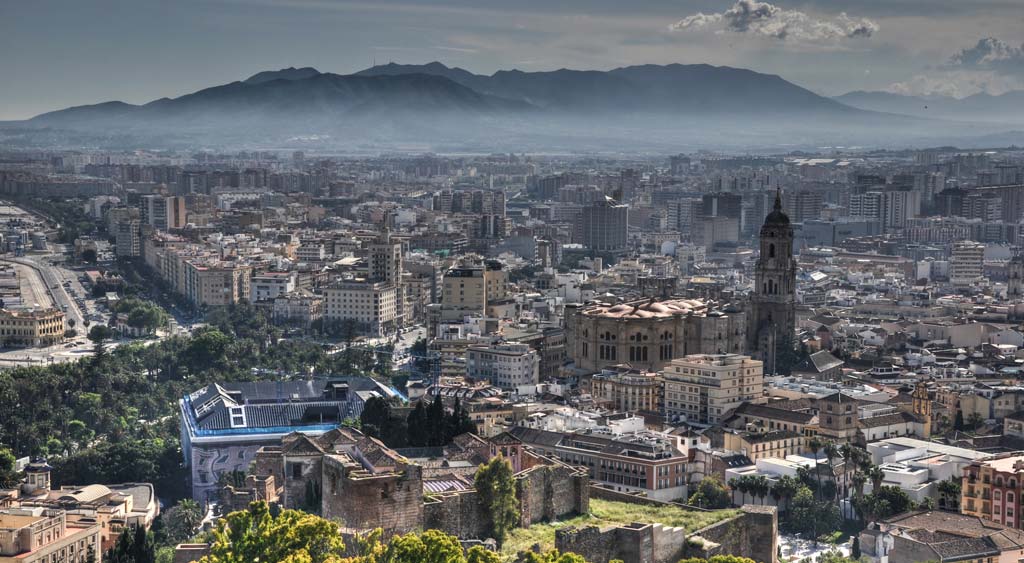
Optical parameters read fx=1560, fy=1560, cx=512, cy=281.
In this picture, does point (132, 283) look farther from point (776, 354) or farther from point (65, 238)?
point (776, 354)

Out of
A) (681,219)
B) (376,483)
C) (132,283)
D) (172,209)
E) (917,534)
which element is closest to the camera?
(376,483)

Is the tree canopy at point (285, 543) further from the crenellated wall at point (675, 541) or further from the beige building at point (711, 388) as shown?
the beige building at point (711, 388)

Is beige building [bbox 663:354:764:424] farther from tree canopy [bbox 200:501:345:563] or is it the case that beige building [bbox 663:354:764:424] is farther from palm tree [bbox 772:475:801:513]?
tree canopy [bbox 200:501:345:563]

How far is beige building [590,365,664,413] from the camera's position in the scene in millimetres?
32750

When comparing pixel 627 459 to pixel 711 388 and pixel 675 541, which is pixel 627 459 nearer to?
pixel 675 541

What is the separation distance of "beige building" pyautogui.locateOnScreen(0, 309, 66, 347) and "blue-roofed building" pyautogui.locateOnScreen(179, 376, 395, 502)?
15909 millimetres

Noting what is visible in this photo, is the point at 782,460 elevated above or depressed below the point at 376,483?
below

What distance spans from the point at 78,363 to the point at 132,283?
24978mm

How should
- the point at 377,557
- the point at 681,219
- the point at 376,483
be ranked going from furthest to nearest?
the point at 681,219, the point at 376,483, the point at 377,557

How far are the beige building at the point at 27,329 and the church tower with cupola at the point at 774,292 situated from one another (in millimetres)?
21594

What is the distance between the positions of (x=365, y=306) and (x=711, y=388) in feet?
68.4

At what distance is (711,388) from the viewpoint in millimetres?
31828

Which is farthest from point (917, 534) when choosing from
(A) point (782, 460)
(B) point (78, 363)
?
(B) point (78, 363)

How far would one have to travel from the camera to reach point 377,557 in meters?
16.7
